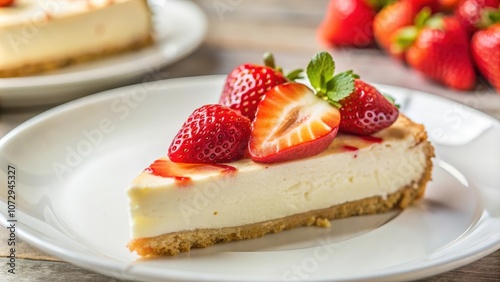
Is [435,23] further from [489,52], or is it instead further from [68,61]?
[68,61]

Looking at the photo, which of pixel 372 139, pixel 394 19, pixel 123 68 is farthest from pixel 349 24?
pixel 372 139

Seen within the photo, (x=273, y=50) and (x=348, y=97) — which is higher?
(x=348, y=97)

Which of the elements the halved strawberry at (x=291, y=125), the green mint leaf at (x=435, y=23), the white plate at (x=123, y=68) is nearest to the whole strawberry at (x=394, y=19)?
the green mint leaf at (x=435, y=23)

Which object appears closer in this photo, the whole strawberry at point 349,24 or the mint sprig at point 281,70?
the mint sprig at point 281,70

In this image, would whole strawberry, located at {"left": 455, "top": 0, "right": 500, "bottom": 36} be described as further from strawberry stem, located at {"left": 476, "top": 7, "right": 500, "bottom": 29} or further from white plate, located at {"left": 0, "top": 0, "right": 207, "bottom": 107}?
white plate, located at {"left": 0, "top": 0, "right": 207, "bottom": 107}

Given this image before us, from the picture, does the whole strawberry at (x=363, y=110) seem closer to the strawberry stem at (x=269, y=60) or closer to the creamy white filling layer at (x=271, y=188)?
the creamy white filling layer at (x=271, y=188)

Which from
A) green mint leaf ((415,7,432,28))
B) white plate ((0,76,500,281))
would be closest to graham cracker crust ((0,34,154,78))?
white plate ((0,76,500,281))
